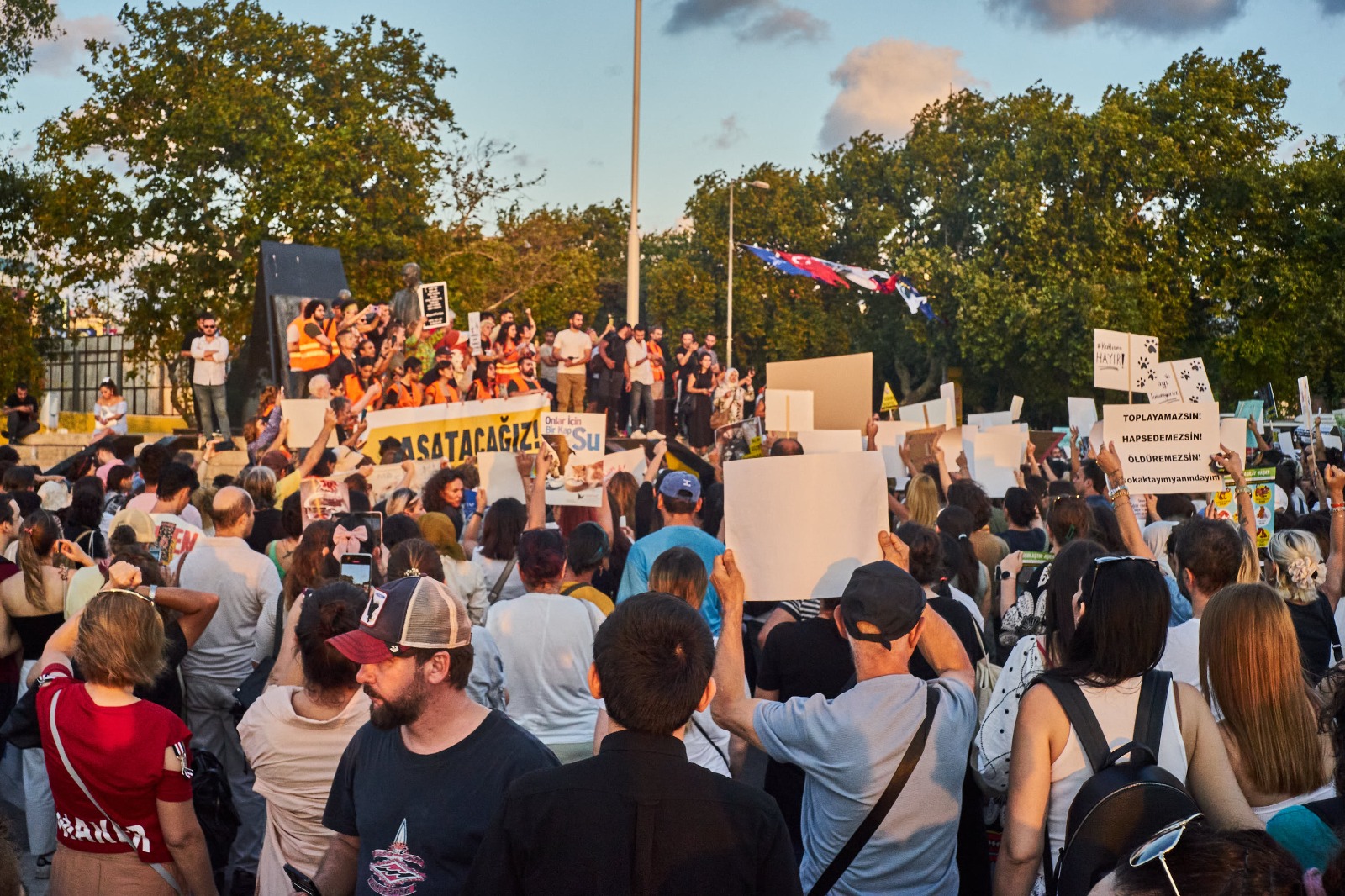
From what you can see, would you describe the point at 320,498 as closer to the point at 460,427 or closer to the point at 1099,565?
the point at 1099,565

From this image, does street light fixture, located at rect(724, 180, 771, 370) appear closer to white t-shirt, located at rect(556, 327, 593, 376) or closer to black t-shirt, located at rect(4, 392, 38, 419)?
white t-shirt, located at rect(556, 327, 593, 376)

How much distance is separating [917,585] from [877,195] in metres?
53.0

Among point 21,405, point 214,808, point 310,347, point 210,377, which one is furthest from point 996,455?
point 21,405

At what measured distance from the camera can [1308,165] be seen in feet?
120

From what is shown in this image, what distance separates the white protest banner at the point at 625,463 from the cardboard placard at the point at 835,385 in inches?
106

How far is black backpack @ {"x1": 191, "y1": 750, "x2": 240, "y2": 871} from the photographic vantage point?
3830mm

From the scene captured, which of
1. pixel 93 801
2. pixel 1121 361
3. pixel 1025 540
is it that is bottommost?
pixel 93 801

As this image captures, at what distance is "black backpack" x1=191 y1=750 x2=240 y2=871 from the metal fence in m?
31.7

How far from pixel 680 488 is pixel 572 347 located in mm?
14709

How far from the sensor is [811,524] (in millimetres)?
4137

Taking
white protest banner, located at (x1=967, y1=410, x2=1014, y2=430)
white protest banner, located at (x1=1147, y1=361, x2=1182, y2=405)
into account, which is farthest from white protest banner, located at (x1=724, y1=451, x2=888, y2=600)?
white protest banner, located at (x1=967, y1=410, x2=1014, y2=430)

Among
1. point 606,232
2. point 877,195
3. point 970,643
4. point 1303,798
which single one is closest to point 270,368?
point 970,643

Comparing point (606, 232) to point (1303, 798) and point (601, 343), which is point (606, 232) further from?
point (1303, 798)

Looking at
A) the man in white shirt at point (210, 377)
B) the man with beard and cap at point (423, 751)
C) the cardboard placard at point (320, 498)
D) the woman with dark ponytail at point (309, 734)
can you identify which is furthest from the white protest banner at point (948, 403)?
the man in white shirt at point (210, 377)
